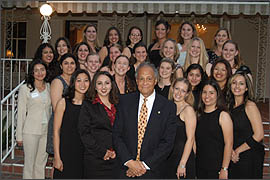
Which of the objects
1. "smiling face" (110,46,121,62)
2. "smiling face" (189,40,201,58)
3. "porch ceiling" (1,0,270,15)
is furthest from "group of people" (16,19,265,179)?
"porch ceiling" (1,0,270,15)

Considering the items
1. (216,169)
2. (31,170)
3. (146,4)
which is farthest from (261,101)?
(31,170)

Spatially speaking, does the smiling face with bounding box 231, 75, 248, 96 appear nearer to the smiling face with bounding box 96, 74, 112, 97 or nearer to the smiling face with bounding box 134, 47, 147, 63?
the smiling face with bounding box 96, 74, 112, 97

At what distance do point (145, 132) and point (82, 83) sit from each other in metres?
1.10

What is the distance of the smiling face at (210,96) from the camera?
4180mm

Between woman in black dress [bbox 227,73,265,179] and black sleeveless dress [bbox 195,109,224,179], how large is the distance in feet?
0.92

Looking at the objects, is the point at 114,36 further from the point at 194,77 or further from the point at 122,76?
the point at 194,77

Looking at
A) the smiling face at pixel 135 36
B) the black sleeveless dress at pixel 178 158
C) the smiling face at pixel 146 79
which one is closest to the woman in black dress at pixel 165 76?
the black sleeveless dress at pixel 178 158

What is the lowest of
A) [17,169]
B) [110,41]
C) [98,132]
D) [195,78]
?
[17,169]

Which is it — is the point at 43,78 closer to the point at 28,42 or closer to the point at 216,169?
the point at 216,169

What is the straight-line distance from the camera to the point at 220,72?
4691 millimetres

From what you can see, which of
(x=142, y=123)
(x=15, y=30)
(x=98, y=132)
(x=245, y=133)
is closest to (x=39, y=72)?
(x=98, y=132)

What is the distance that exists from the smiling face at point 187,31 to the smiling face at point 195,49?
59 cm

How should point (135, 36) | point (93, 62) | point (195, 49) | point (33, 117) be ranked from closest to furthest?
point (33, 117) → point (93, 62) → point (195, 49) → point (135, 36)

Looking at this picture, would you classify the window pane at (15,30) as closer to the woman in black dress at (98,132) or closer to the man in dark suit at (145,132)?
the woman in black dress at (98,132)
